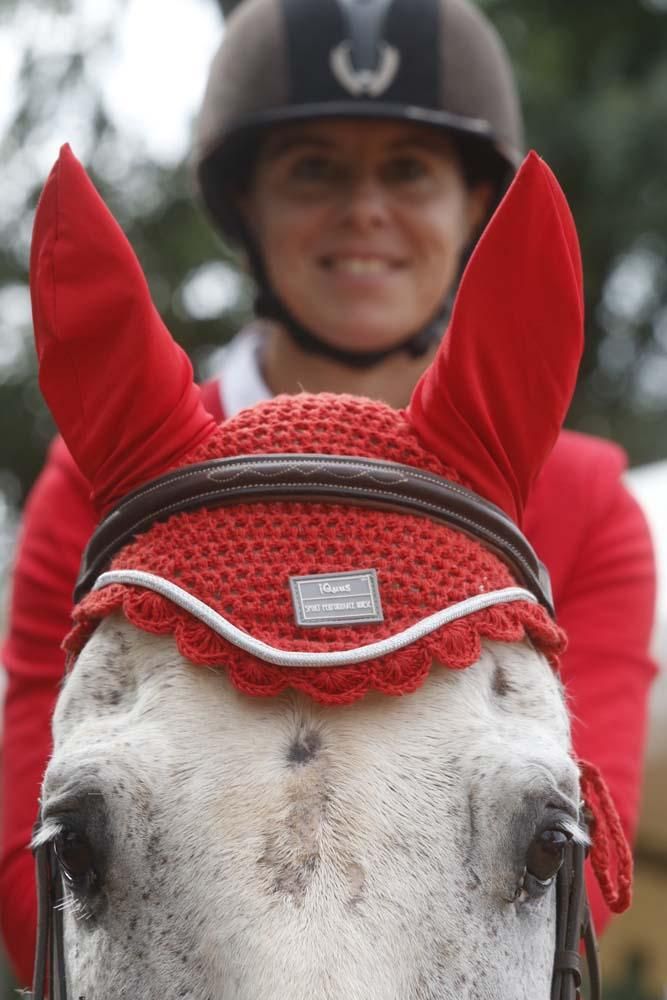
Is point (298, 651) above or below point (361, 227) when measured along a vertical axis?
below

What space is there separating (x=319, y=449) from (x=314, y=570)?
0.57 ft

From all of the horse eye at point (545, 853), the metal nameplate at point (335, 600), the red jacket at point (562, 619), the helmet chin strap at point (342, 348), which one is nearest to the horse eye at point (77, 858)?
the metal nameplate at point (335, 600)

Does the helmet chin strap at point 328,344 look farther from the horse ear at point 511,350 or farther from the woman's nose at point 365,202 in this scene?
the horse ear at point 511,350

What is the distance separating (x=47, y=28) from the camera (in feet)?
24.3

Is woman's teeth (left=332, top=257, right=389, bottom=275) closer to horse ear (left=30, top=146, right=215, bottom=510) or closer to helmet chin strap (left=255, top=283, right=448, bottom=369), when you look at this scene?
helmet chin strap (left=255, top=283, right=448, bottom=369)

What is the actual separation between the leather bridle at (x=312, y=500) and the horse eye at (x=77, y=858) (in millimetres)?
55

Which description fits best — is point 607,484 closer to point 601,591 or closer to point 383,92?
point 601,591

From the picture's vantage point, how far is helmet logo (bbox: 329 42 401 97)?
8.27ft

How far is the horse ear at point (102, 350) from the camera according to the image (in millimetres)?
1274

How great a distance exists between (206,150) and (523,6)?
732 centimetres

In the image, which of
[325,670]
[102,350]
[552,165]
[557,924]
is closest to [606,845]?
[557,924]

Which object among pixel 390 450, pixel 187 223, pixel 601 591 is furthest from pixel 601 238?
pixel 390 450

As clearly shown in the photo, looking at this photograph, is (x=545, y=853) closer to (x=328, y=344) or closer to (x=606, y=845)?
(x=606, y=845)

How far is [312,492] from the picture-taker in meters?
1.28
